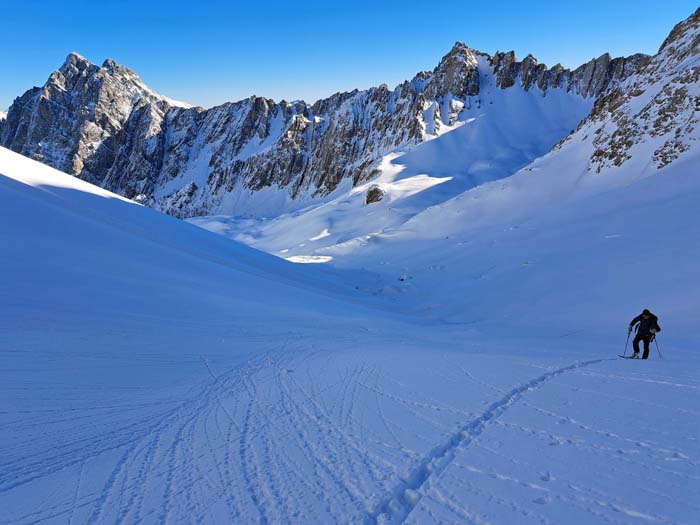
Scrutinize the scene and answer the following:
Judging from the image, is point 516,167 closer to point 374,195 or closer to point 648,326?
point 374,195

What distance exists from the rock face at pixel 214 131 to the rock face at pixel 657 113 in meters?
68.4

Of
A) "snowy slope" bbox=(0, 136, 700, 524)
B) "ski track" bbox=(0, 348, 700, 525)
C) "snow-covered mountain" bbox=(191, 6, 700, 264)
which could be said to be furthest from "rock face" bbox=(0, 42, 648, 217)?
"ski track" bbox=(0, 348, 700, 525)

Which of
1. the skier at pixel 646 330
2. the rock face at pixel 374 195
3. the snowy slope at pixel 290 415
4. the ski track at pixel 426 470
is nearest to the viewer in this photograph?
the ski track at pixel 426 470

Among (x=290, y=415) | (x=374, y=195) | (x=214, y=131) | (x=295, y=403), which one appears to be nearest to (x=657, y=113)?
(x=295, y=403)

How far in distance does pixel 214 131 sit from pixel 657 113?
6498 inches

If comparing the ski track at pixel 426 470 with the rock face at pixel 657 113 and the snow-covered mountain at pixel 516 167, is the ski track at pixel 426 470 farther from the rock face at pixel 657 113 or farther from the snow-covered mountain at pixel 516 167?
the rock face at pixel 657 113

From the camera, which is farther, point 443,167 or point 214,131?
point 214,131

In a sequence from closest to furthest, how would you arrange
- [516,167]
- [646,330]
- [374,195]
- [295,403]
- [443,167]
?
[295,403]
[646,330]
[374,195]
[516,167]
[443,167]

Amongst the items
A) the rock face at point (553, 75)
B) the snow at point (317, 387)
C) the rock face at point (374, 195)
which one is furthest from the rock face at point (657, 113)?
the rock face at point (553, 75)

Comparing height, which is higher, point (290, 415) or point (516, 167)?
point (516, 167)

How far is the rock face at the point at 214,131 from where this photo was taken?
368 ft

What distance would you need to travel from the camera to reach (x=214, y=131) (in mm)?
173000

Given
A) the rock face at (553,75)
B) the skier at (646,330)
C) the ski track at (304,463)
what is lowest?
the ski track at (304,463)

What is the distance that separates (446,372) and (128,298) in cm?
759
